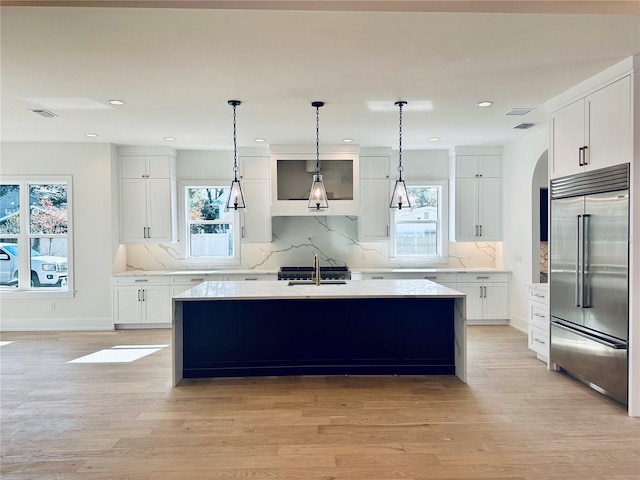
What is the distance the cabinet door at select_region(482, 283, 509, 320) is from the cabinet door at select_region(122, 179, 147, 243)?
16.8 ft

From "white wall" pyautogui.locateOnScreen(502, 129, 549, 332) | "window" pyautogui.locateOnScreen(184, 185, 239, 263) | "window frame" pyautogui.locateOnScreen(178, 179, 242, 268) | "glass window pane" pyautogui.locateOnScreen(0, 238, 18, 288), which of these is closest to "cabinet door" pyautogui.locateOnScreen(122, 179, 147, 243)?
"window frame" pyautogui.locateOnScreen(178, 179, 242, 268)

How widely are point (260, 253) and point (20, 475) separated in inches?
174

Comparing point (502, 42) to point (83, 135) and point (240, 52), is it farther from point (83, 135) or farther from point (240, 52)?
point (83, 135)

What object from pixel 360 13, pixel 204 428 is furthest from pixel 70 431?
pixel 360 13

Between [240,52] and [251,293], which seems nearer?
[240,52]

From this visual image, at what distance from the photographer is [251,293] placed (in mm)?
3863

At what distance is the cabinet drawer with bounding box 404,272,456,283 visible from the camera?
237 inches

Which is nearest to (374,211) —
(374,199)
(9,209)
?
(374,199)

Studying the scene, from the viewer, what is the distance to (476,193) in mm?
6336

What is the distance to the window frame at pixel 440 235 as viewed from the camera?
261 inches

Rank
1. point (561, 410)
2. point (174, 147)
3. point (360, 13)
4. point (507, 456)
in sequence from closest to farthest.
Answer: point (360, 13)
point (507, 456)
point (561, 410)
point (174, 147)

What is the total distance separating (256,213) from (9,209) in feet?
11.6

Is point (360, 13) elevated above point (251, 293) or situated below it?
above

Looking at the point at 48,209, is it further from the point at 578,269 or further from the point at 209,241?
the point at 578,269
